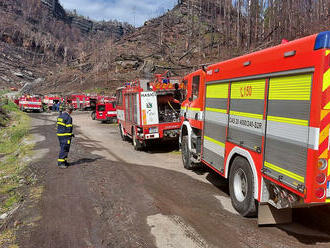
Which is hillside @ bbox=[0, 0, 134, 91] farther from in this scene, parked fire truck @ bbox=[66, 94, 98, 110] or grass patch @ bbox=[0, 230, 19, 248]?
grass patch @ bbox=[0, 230, 19, 248]

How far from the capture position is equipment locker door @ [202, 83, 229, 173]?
552 cm

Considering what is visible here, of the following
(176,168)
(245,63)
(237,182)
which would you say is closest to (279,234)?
(237,182)

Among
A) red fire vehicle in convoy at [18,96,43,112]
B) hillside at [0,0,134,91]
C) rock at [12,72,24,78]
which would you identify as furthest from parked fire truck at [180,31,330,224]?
rock at [12,72,24,78]

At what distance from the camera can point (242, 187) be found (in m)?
4.99

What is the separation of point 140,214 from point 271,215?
2323 millimetres

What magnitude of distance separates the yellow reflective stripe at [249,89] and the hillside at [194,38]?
43.4 ft

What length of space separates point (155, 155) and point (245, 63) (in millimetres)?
6824

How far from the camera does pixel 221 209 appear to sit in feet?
17.3

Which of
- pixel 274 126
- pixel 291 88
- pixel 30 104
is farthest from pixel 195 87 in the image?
pixel 30 104

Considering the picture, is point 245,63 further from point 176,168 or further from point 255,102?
point 176,168

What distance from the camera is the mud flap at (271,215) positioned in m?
4.31

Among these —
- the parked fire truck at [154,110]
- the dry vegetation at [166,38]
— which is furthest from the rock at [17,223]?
the dry vegetation at [166,38]

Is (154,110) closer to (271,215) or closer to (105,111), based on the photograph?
(271,215)

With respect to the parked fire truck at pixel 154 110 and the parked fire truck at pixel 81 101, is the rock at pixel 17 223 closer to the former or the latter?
the parked fire truck at pixel 154 110
